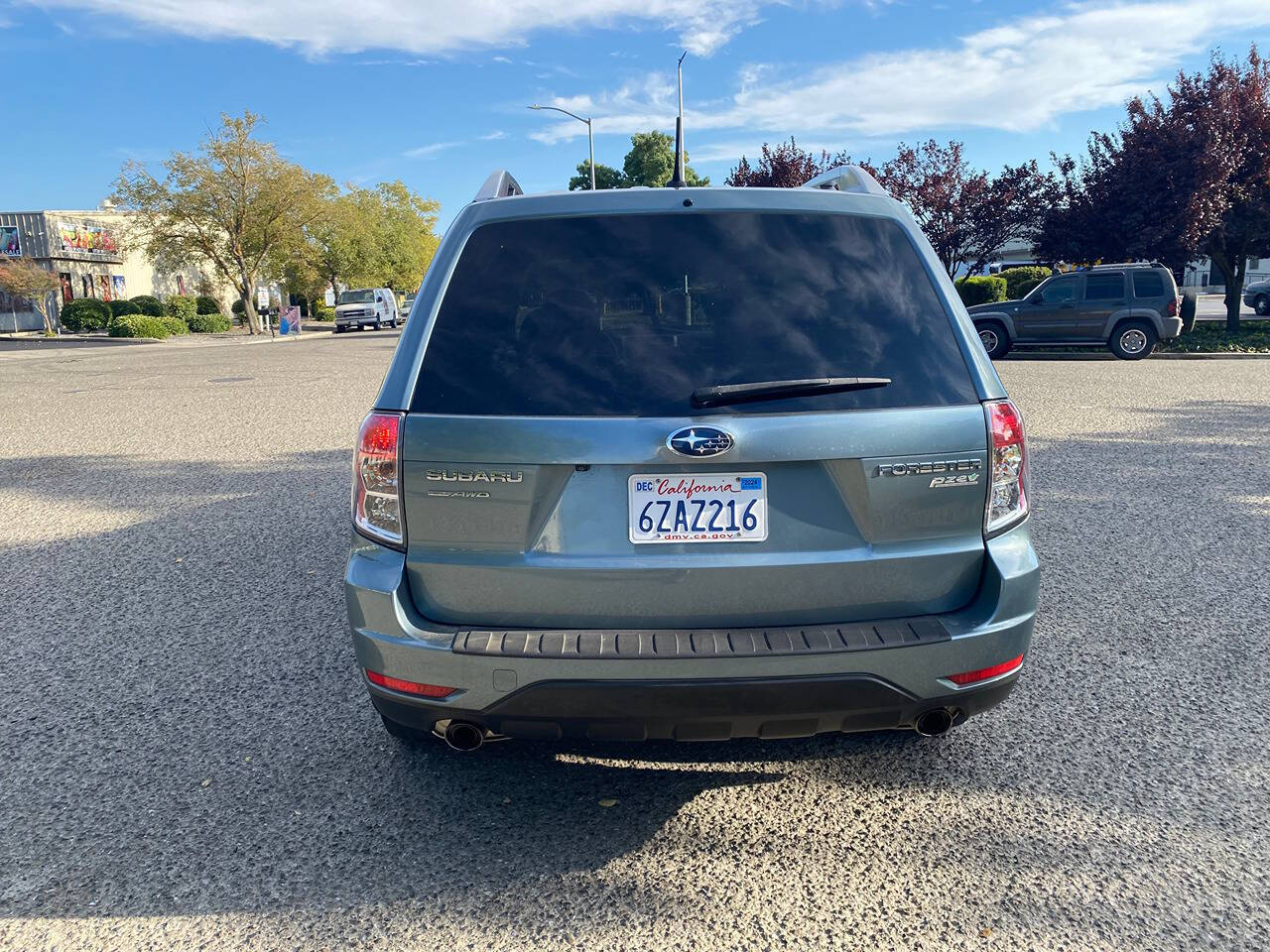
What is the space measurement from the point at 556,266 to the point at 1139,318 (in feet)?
63.7

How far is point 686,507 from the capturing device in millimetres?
2473

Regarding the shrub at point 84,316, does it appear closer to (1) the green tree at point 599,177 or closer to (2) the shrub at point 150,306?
(2) the shrub at point 150,306

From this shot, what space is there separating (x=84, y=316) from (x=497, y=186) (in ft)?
157

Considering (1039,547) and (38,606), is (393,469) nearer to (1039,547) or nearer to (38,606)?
(38,606)

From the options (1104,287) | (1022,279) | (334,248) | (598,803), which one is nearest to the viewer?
(598,803)

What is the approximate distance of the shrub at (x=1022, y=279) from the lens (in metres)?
31.5

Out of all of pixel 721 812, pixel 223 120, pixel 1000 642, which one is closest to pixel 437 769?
pixel 721 812

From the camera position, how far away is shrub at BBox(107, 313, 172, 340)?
3894cm

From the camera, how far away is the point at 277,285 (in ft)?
203

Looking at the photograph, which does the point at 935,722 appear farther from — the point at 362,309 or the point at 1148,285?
the point at 362,309

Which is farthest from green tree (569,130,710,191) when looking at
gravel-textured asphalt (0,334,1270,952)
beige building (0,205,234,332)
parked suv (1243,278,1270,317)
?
gravel-textured asphalt (0,334,1270,952)

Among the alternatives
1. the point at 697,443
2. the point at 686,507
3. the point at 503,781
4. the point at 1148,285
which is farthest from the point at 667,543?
the point at 1148,285

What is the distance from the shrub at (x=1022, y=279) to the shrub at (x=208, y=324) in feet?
121

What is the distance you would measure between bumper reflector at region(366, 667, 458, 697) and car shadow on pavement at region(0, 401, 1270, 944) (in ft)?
1.81
